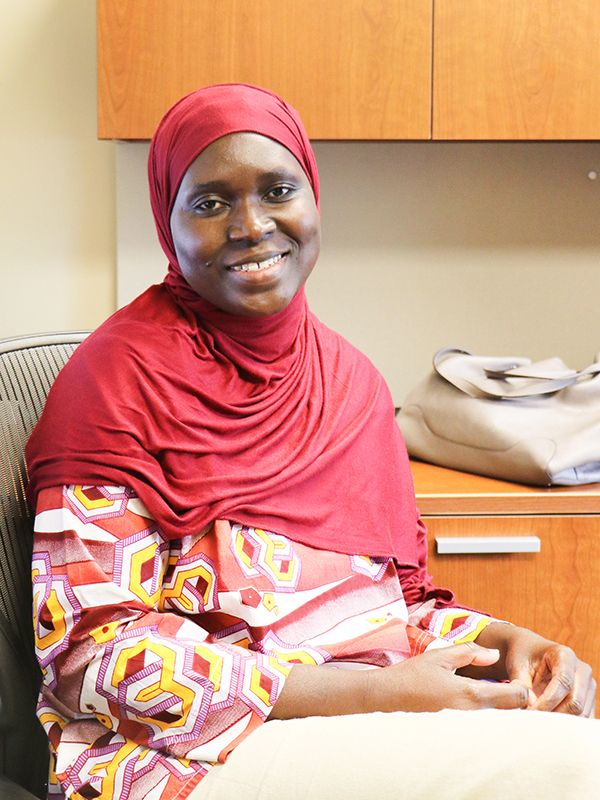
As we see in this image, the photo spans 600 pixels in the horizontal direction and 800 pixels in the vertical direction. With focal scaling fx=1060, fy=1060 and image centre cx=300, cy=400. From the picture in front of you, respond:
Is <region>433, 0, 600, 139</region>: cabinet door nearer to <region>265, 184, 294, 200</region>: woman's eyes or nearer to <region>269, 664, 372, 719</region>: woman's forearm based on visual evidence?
<region>265, 184, 294, 200</region>: woman's eyes

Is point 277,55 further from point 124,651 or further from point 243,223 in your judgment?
point 124,651

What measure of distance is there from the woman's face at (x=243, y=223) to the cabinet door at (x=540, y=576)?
2.22ft

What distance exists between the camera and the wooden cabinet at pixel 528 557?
1812 mm

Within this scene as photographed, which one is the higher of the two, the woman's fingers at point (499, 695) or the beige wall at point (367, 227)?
the beige wall at point (367, 227)

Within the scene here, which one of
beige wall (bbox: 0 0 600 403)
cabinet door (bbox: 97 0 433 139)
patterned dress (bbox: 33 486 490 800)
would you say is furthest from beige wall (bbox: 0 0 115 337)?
patterned dress (bbox: 33 486 490 800)

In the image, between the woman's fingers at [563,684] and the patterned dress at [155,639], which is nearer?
the patterned dress at [155,639]

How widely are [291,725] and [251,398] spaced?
1.37 ft

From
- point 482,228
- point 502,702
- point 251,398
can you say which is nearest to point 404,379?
point 482,228

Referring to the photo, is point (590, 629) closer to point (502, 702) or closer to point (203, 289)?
point (502, 702)

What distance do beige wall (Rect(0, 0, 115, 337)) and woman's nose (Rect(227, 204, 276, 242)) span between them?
45.2 inches

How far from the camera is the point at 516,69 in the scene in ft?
6.61

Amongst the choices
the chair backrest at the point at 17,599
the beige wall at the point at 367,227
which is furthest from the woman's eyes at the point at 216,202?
the beige wall at the point at 367,227

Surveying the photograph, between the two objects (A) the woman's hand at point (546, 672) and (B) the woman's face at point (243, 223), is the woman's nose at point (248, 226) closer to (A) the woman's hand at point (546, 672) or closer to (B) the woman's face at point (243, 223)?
(B) the woman's face at point (243, 223)

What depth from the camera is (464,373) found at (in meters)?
2.00
